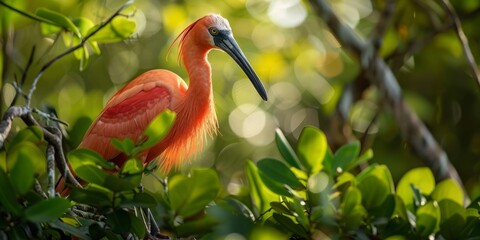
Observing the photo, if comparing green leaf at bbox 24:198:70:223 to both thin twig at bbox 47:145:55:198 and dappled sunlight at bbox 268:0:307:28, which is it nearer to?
thin twig at bbox 47:145:55:198

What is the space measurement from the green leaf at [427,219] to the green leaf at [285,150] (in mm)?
483

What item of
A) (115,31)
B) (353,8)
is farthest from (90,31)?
(353,8)

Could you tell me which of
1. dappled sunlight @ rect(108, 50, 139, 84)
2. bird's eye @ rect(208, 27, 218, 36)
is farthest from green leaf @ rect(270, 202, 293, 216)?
dappled sunlight @ rect(108, 50, 139, 84)

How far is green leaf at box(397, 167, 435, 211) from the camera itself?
3773 mm

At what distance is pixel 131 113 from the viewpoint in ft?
15.8

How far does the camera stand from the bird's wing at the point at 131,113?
15.5 feet

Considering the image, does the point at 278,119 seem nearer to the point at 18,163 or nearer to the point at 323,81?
the point at 323,81

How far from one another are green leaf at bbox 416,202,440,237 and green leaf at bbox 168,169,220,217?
794 millimetres

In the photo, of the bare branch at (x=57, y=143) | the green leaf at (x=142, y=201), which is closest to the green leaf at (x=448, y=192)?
the green leaf at (x=142, y=201)

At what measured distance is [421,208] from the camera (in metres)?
3.43

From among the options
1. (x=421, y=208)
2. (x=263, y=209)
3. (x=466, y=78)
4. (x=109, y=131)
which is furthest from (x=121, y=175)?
(x=466, y=78)

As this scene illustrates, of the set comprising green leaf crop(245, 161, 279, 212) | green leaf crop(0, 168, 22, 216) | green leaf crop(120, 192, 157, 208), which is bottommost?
green leaf crop(245, 161, 279, 212)

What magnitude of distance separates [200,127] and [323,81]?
362 centimetres

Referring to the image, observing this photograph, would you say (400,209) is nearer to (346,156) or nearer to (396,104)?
(346,156)
